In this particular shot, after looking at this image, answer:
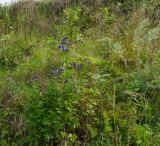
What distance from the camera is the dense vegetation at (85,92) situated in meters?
3.95

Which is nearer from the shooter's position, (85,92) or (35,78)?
(85,92)

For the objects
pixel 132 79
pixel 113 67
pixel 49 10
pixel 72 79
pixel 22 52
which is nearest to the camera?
pixel 72 79

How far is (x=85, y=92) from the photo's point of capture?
4.24 m

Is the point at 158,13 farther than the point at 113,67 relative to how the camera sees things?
Yes

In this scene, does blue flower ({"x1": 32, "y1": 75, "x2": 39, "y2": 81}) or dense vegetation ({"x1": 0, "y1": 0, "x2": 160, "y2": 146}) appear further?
blue flower ({"x1": 32, "y1": 75, "x2": 39, "y2": 81})

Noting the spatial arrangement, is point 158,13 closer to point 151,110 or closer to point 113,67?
point 113,67

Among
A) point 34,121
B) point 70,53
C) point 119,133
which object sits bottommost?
point 119,133

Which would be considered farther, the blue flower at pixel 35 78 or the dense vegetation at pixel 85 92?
the blue flower at pixel 35 78

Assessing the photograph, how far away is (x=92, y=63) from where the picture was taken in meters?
5.07

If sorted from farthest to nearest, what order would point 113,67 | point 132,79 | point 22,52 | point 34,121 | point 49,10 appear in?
point 49,10, point 22,52, point 113,67, point 132,79, point 34,121

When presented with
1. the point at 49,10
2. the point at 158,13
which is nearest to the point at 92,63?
the point at 158,13

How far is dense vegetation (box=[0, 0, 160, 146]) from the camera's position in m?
3.95

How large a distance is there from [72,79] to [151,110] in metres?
0.90

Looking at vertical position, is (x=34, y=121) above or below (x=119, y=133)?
above
